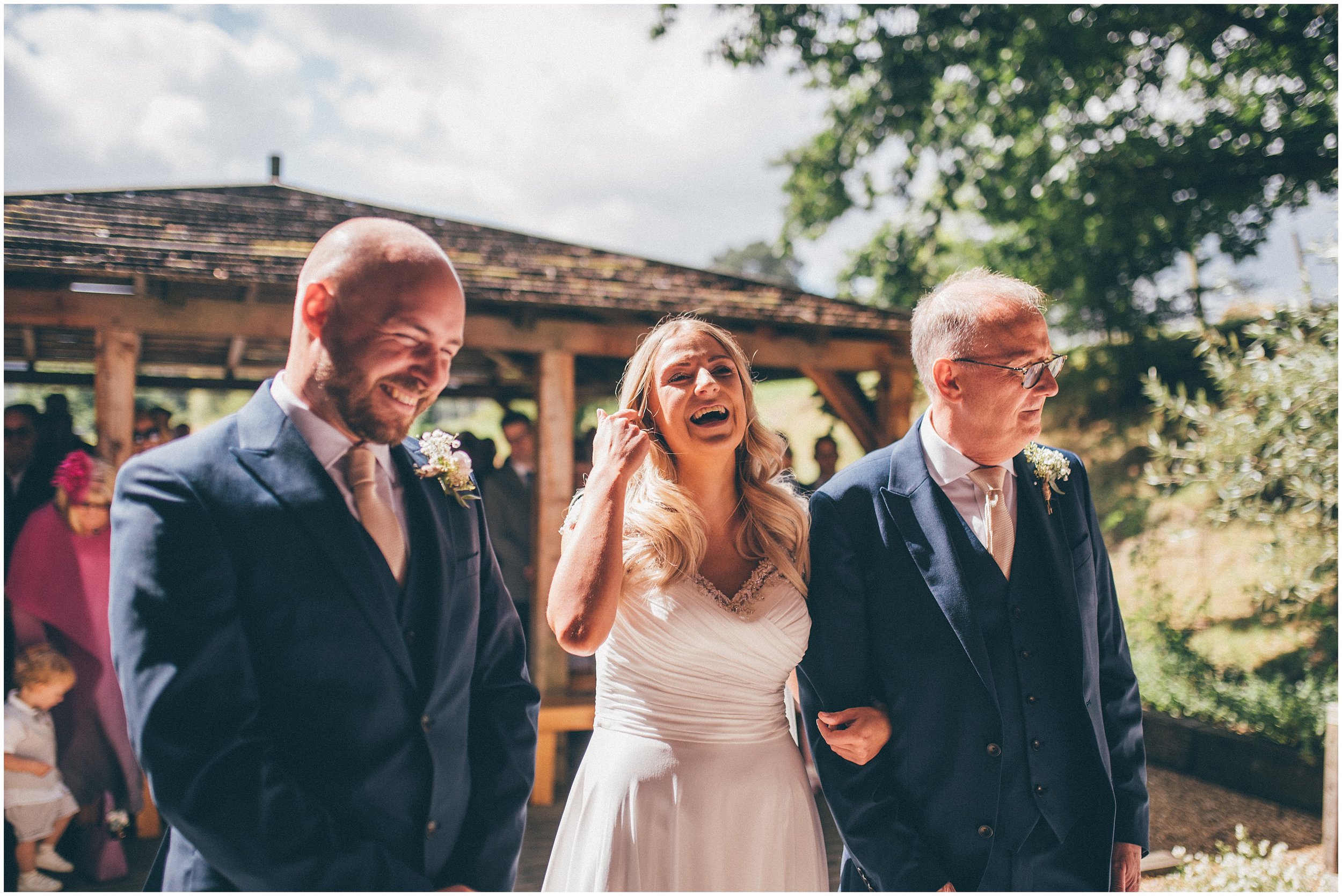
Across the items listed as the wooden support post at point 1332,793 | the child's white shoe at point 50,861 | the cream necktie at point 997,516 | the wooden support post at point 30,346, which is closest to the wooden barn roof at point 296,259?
the wooden support post at point 30,346

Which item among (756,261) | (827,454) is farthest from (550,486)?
(756,261)

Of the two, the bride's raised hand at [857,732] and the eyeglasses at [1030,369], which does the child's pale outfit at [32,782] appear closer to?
the bride's raised hand at [857,732]

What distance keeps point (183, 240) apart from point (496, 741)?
18.3ft

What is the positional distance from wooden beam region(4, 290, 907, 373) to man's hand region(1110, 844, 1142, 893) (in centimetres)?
317

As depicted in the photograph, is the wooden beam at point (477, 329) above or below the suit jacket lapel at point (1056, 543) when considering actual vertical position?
above

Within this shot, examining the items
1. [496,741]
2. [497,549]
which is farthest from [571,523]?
[497,549]

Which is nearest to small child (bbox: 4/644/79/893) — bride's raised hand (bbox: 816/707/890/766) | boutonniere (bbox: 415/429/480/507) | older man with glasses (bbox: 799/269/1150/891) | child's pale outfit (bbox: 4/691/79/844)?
child's pale outfit (bbox: 4/691/79/844)

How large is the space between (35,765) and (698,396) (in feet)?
14.8

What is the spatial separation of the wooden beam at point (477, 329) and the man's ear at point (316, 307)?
3487 millimetres

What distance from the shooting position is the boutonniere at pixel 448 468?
1.99 metres

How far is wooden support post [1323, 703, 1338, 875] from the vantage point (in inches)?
194

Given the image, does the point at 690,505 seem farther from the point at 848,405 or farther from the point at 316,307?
the point at 848,405

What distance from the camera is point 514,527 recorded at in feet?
23.6

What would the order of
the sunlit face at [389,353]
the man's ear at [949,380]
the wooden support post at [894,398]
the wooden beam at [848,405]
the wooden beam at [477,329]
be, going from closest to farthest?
the sunlit face at [389,353] → the man's ear at [949,380] → the wooden beam at [477,329] → the wooden beam at [848,405] → the wooden support post at [894,398]
